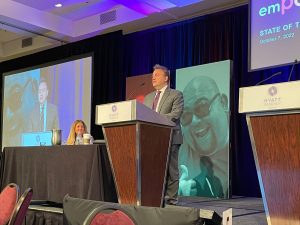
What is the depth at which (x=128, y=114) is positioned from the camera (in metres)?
2.73

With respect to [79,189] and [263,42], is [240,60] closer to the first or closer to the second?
[263,42]

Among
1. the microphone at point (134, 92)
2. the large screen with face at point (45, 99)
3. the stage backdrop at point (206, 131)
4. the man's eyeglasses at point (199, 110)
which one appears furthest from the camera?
the large screen with face at point (45, 99)

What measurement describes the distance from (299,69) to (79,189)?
3.48 m

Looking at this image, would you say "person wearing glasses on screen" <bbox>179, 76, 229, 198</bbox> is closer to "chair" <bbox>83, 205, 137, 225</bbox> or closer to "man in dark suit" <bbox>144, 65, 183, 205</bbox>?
"man in dark suit" <bbox>144, 65, 183, 205</bbox>

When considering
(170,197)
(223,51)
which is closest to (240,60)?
(223,51)

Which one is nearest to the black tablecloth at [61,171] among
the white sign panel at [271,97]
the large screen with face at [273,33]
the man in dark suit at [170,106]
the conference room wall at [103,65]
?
the man in dark suit at [170,106]

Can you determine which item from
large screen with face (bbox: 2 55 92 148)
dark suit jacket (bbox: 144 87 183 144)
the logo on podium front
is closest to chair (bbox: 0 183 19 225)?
the logo on podium front

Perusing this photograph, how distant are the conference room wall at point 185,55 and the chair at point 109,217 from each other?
14.4 feet

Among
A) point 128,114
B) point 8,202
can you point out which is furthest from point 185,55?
→ point 8,202

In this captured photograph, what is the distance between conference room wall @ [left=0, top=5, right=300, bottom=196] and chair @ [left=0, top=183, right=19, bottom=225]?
3.86 meters

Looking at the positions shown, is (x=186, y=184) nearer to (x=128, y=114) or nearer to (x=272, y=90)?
(x=128, y=114)

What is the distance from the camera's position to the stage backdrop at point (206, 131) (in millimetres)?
5539

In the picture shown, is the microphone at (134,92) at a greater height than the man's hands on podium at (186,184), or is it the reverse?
the microphone at (134,92)

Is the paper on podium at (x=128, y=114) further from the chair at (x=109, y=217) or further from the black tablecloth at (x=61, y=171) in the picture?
the chair at (x=109, y=217)
